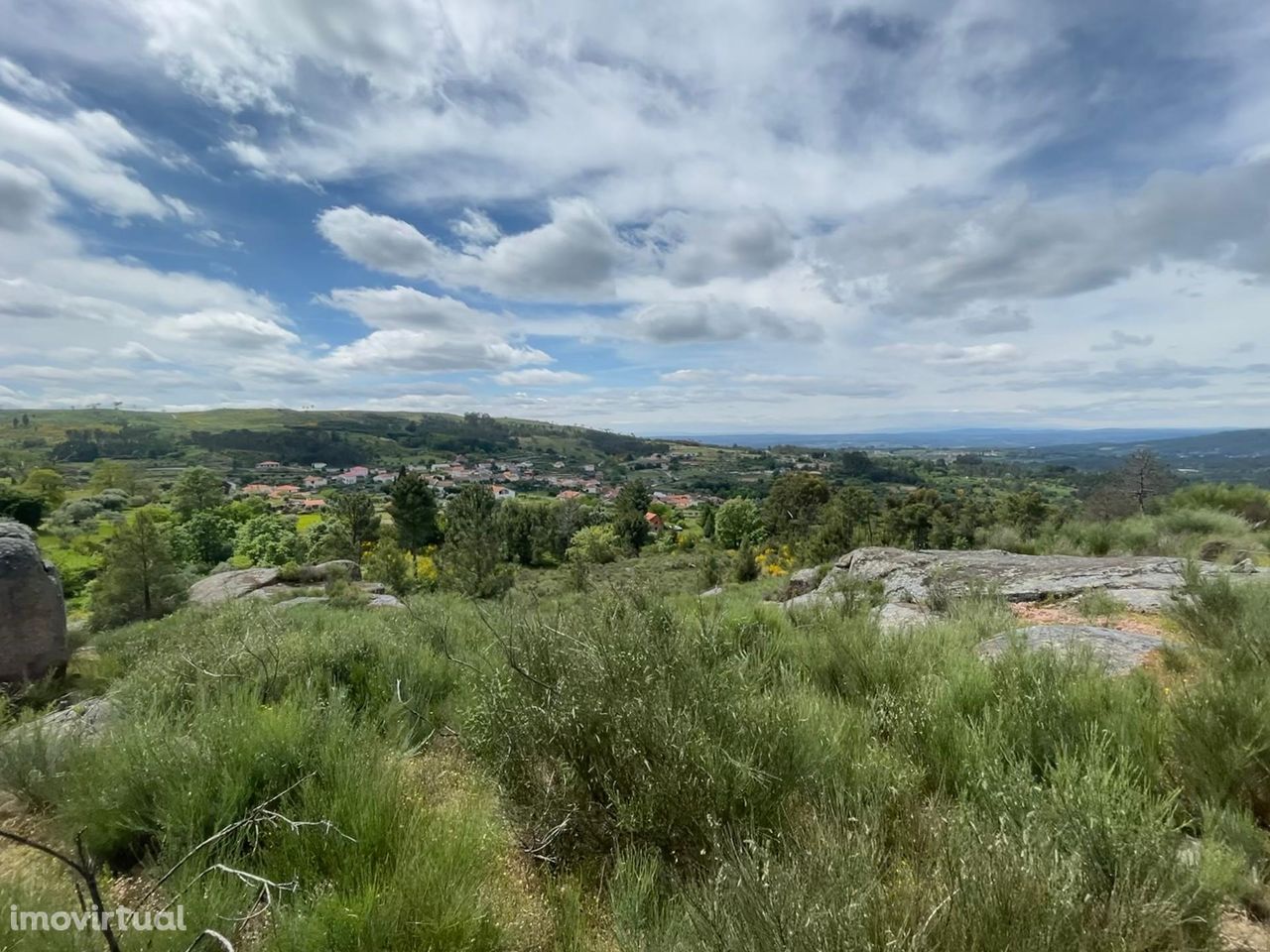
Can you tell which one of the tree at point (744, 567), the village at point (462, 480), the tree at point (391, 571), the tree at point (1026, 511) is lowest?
the village at point (462, 480)

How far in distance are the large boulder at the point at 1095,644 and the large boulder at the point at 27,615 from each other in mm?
15943

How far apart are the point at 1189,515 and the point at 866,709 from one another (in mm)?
17351

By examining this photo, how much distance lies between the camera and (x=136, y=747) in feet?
9.96

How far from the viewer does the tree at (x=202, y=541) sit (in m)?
52.6

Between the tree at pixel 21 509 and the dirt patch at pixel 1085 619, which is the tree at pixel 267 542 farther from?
the dirt patch at pixel 1085 619

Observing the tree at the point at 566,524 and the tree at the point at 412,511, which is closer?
the tree at the point at 412,511

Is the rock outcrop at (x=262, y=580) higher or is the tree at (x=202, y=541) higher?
the rock outcrop at (x=262, y=580)

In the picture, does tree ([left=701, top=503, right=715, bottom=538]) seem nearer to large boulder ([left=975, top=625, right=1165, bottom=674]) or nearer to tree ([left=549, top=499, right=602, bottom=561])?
tree ([left=549, top=499, right=602, bottom=561])

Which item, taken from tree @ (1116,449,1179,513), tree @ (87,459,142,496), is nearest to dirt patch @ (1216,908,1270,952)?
tree @ (1116,449,1179,513)

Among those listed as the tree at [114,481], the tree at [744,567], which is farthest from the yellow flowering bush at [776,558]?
the tree at [114,481]

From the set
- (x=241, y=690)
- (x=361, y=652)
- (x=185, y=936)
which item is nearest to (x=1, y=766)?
(x=241, y=690)

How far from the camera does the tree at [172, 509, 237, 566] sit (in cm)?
5262

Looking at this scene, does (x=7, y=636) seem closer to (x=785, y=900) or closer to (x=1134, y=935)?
(x=785, y=900)

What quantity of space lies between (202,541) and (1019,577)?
215 feet
